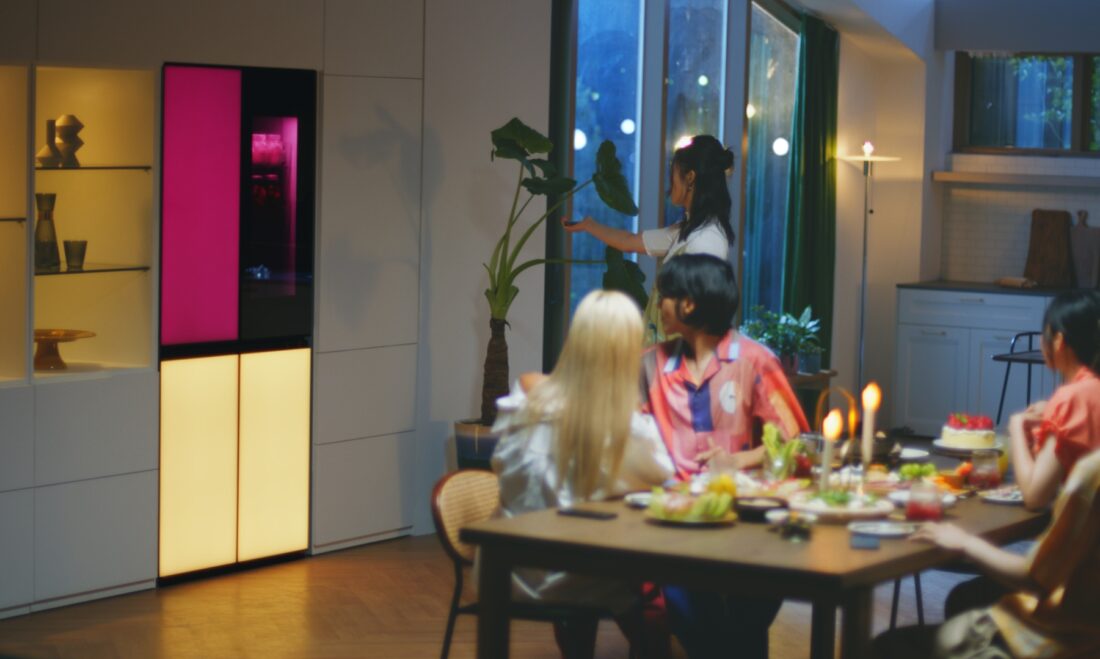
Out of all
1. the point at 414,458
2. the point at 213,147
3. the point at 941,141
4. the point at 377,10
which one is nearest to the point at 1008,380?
the point at 941,141

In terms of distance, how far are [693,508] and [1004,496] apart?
94 centimetres

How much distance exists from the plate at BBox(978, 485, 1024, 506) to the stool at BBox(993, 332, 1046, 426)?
432cm

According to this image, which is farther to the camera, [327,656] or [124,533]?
[124,533]

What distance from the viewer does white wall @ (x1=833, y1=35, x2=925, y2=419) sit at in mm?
10031

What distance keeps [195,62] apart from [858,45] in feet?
18.2

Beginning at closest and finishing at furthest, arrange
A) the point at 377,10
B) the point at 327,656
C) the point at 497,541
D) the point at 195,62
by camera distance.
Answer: the point at 497,541 → the point at 327,656 → the point at 195,62 → the point at 377,10

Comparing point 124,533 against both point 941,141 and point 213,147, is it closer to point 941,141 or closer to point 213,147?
point 213,147

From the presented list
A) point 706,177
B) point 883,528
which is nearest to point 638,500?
point 883,528

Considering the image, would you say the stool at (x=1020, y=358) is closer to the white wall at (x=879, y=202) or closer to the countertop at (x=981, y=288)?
the countertop at (x=981, y=288)

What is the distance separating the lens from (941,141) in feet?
33.8

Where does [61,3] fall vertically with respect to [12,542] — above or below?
above

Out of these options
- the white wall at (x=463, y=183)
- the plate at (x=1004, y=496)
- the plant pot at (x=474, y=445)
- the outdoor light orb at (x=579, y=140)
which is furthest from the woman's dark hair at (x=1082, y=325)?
the outdoor light orb at (x=579, y=140)

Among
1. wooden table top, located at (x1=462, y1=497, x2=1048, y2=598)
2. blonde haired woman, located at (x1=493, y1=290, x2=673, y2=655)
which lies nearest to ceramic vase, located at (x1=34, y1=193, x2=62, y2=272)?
blonde haired woman, located at (x1=493, y1=290, x2=673, y2=655)

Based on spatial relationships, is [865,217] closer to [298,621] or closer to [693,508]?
[298,621]
